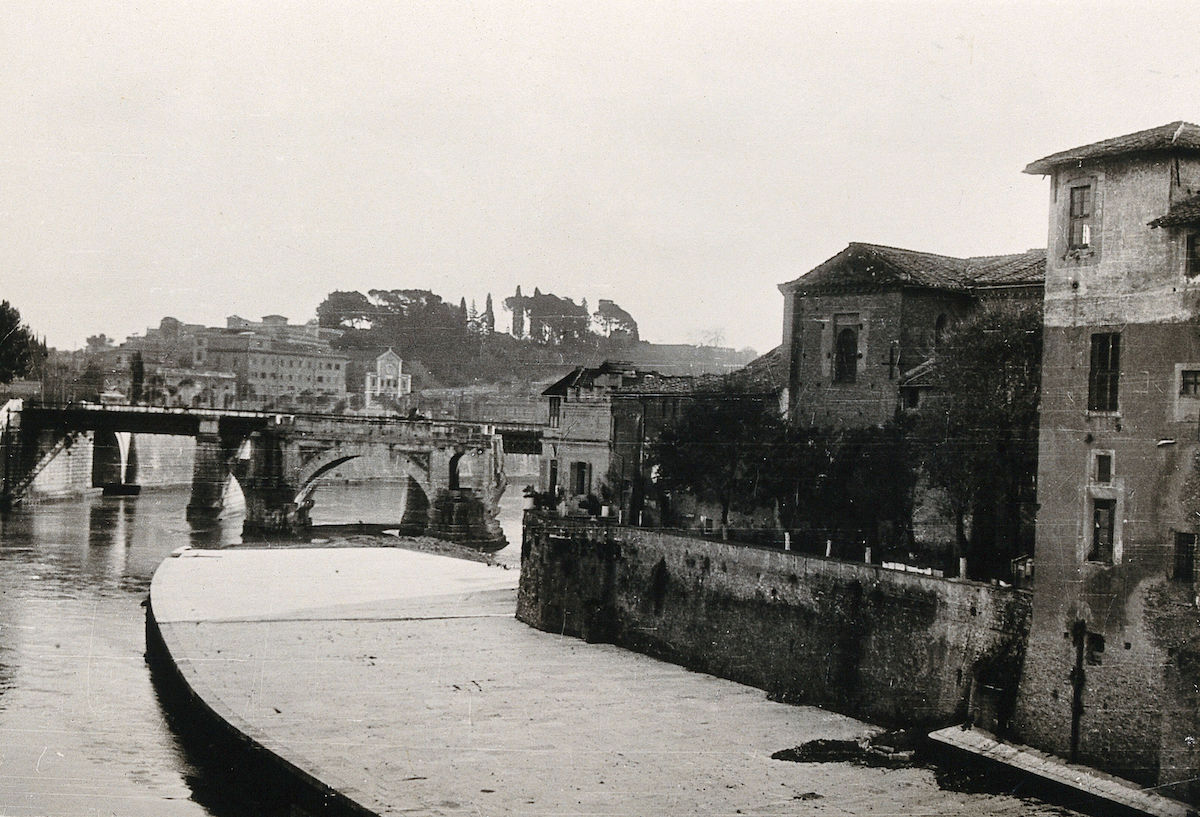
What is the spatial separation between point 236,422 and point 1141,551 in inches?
1724

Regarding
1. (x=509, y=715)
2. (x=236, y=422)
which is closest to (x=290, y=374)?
(x=236, y=422)

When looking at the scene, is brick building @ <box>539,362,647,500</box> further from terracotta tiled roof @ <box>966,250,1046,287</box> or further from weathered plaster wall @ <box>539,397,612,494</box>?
terracotta tiled roof @ <box>966,250,1046,287</box>

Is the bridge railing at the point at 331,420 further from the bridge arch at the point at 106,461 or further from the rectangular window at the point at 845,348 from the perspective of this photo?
the rectangular window at the point at 845,348

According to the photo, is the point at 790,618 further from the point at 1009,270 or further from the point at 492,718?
the point at 1009,270

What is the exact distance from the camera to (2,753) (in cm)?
1834

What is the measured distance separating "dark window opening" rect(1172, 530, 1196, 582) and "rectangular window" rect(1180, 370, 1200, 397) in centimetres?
174

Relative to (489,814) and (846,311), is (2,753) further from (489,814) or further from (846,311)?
(846,311)

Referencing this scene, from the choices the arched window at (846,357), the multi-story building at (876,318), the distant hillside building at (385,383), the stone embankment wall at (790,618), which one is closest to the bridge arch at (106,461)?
the distant hillside building at (385,383)

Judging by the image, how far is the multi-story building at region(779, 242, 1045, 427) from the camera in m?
27.4

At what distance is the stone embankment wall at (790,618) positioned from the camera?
19109 millimetres

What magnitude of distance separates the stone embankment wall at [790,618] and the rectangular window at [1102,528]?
1869 mm

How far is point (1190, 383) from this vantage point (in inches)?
612

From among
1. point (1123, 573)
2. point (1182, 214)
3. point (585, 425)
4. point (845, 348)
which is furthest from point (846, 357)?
point (1182, 214)

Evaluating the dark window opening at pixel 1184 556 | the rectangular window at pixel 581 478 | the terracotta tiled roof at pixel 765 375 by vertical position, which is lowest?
the rectangular window at pixel 581 478
